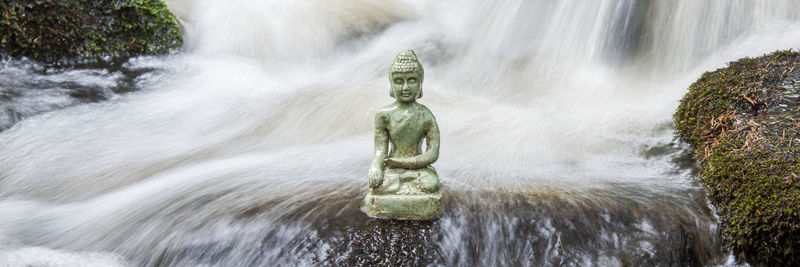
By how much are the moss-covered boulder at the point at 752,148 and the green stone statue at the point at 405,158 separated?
187 cm

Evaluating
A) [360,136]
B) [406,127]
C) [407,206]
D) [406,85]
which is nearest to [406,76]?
[406,85]

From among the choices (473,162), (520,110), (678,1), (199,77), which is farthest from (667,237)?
(199,77)

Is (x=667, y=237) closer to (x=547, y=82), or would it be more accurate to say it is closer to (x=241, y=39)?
(x=547, y=82)

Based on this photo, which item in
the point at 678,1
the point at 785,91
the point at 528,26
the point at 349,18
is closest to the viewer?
A: the point at 785,91

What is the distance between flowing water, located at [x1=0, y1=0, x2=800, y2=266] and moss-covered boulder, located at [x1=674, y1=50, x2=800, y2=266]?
6.1 inches

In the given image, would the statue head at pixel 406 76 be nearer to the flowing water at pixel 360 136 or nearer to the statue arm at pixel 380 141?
the statue arm at pixel 380 141

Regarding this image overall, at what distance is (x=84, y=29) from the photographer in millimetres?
7820

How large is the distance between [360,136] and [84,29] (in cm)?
459

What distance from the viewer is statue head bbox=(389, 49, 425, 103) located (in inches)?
139

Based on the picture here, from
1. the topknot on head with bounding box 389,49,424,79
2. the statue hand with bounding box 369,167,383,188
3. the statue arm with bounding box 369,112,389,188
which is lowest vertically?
the statue hand with bounding box 369,167,383,188

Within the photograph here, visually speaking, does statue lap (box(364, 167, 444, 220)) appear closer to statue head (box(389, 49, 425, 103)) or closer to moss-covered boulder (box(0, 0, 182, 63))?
statue head (box(389, 49, 425, 103))

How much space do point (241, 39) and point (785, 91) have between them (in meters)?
7.02

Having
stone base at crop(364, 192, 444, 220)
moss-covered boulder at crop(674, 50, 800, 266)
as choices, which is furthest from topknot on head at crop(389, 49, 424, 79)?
moss-covered boulder at crop(674, 50, 800, 266)

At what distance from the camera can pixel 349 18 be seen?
934cm
